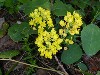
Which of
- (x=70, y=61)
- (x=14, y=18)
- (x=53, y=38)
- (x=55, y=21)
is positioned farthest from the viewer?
(x=14, y=18)

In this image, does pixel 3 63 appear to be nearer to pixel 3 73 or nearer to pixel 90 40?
pixel 3 73

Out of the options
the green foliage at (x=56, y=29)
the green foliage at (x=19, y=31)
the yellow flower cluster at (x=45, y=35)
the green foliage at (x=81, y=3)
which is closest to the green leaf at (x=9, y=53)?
the green foliage at (x=56, y=29)

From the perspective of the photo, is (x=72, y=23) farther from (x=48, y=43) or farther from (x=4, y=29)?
(x=4, y=29)

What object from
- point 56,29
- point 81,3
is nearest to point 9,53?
point 56,29

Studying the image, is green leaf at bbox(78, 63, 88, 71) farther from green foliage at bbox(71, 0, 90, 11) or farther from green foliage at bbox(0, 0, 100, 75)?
green foliage at bbox(71, 0, 90, 11)

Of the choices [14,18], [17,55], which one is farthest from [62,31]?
[14,18]

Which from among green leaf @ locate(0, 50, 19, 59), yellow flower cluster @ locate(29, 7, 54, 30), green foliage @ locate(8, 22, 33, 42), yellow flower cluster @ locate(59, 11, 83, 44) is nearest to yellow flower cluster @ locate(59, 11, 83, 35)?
yellow flower cluster @ locate(59, 11, 83, 44)

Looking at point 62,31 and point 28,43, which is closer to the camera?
point 62,31
